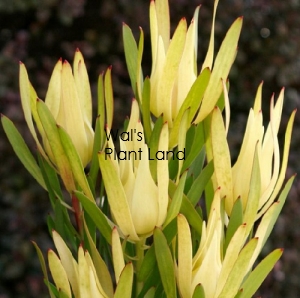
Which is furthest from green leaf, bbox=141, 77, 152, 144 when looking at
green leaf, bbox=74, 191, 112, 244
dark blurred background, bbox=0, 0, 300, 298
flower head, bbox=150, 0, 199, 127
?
dark blurred background, bbox=0, 0, 300, 298

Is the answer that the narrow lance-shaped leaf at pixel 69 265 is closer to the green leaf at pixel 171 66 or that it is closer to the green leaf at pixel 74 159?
the green leaf at pixel 74 159

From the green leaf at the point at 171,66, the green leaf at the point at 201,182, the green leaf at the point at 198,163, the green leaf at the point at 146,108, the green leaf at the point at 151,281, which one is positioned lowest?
the green leaf at the point at 151,281

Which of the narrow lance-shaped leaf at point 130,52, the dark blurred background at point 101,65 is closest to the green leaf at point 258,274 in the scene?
the narrow lance-shaped leaf at point 130,52

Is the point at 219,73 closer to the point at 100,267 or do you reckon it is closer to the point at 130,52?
the point at 130,52

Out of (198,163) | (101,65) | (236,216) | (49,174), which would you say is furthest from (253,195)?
(101,65)

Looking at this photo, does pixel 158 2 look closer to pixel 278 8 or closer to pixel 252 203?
pixel 252 203

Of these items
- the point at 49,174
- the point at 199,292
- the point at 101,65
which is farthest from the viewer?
the point at 101,65
